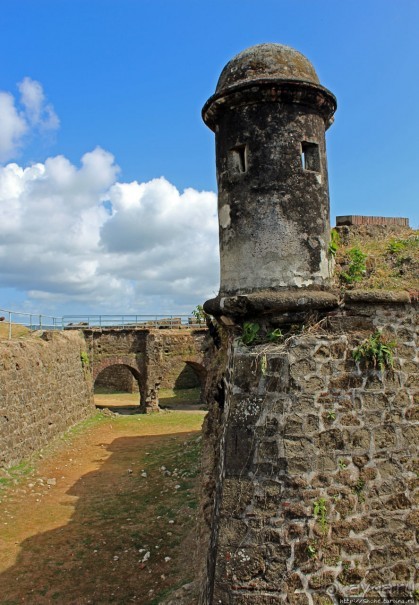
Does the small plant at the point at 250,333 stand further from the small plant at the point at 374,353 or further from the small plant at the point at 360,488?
the small plant at the point at 360,488

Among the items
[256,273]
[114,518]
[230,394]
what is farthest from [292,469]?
[114,518]

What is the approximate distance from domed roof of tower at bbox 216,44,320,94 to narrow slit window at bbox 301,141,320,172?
0.69 metres

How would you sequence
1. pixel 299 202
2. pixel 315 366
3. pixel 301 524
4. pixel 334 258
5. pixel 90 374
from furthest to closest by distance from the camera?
pixel 90 374 → pixel 334 258 → pixel 299 202 → pixel 315 366 → pixel 301 524

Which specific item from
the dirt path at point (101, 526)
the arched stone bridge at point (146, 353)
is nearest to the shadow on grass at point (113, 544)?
the dirt path at point (101, 526)

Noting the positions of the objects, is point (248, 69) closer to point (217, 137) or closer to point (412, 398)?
point (217, 137)

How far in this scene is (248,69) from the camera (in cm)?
588

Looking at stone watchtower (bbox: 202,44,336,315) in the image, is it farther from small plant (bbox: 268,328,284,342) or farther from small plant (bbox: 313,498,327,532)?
small plant (bbox: 313,498,327,532)

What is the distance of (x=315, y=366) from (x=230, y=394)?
0.97m

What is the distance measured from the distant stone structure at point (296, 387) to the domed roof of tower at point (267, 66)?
0.07 feet

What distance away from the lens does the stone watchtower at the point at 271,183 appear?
18.2ft

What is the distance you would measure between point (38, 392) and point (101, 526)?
7.36 metres

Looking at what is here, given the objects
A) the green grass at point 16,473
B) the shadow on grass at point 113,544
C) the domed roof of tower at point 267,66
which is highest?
the domed roof of tower at point 267,66

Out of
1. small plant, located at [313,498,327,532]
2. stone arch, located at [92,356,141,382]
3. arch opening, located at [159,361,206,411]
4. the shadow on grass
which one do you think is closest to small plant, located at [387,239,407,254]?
small plant, located at [313,498,327,532]

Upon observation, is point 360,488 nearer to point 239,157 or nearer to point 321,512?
point 321,512
